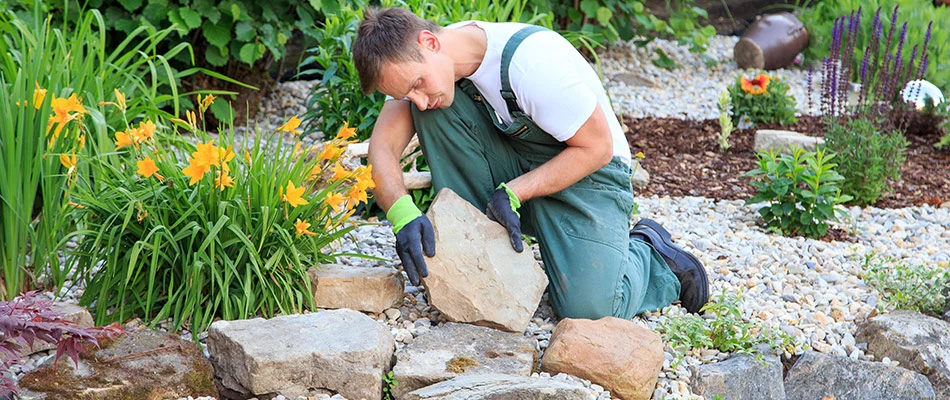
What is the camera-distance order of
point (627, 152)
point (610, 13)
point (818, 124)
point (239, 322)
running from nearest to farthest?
point (239, 322) < point (627, 152) < point (818, 124) < point (610, 13)

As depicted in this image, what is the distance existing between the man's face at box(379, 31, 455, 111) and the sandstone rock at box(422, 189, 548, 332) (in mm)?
349

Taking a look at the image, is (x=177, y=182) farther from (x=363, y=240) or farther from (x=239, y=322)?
(x=363, y=240)

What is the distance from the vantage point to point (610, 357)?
2.45m

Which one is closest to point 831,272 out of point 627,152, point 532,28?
point 627,152

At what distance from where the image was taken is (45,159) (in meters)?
2.71

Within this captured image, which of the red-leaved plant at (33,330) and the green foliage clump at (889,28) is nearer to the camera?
the red-leaved plant at (33,330)

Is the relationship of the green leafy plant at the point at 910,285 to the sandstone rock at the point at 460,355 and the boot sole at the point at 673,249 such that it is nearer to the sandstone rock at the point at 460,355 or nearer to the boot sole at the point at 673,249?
the boot sole at the point at 673,249

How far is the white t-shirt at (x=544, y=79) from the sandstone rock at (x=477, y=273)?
361mm

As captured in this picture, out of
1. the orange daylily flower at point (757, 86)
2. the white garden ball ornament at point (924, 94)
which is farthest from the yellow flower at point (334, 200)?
the white garden ball ornament at point (924, 94)

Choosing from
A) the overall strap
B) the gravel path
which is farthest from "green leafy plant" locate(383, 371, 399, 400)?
the overall strap

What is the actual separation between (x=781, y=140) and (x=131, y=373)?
3.74 metres

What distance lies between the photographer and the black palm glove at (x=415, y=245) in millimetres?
2660

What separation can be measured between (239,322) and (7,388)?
581mm

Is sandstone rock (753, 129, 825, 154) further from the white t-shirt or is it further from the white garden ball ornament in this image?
the white t-shirt
